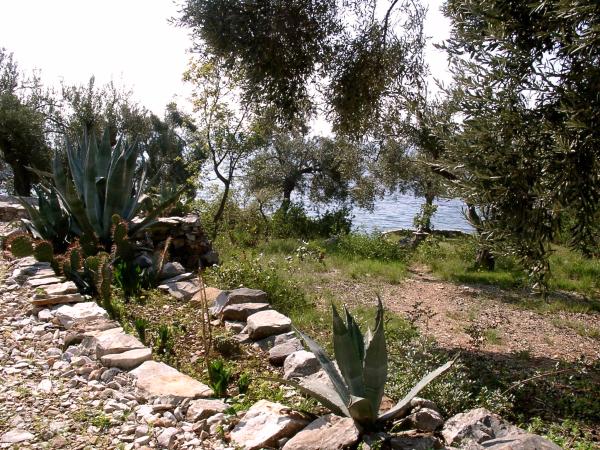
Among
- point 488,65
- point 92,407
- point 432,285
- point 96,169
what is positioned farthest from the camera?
point 432,285

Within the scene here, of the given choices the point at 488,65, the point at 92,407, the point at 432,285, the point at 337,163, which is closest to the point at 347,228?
the point at 337,163

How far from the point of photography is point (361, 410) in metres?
2.76

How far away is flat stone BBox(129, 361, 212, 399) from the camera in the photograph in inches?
134

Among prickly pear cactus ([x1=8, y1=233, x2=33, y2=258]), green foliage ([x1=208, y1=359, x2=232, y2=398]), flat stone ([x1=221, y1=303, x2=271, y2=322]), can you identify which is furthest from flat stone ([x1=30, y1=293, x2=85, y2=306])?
green foliage ([x1=208, y1=359, x2=232, y2=398])

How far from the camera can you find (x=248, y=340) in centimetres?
485

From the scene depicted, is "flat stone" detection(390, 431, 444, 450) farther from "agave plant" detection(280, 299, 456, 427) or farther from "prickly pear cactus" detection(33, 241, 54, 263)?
"prickly pear cactus" detection(33, 241, 54, 263)

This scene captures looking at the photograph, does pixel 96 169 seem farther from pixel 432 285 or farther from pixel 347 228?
pixel 347 228

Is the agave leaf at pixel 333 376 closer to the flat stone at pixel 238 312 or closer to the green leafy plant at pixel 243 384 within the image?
the green leafy plant at pixel 243 384

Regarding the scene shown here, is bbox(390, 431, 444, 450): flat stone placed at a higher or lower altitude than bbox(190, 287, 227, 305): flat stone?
lower

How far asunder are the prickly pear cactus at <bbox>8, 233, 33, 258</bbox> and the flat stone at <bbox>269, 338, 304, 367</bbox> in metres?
3.83

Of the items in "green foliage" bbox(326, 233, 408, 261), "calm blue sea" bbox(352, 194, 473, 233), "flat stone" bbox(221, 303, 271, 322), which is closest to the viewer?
"flat stone" bbox(221, 303, 271, 322)

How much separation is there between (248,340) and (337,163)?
13.2 meters

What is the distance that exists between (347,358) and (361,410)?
39 centimetres

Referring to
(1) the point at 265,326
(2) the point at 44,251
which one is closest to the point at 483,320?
(1) the point at 265,326
